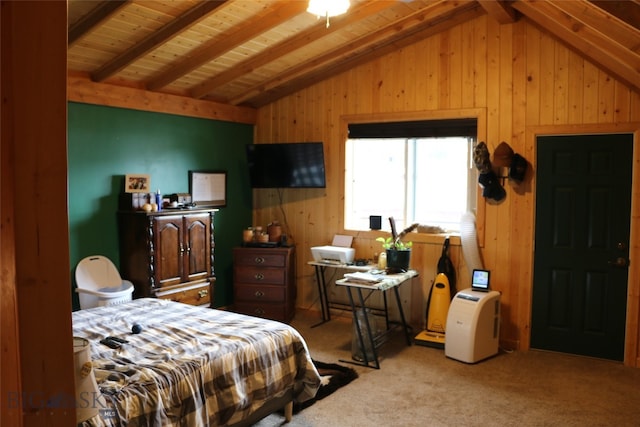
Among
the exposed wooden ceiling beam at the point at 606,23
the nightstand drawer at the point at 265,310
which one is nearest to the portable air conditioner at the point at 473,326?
the nightstand drawer at the point at 265,310

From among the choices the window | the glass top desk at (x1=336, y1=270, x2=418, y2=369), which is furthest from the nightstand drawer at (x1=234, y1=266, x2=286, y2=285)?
the glass top desk at (x1=336, y1=270, x2=418, y2=369)

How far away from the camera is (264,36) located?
4.60m

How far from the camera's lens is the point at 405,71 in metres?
5.32

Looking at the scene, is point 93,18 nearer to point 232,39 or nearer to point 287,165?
point 232,39

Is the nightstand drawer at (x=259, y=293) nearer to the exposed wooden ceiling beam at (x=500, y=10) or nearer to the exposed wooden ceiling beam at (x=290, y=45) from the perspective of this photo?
the exposed wooden ceiling beam at (x=290, y=45)

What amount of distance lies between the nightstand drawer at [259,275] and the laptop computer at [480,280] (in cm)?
194

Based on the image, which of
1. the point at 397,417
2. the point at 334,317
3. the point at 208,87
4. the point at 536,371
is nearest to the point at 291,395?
the point at 397,417

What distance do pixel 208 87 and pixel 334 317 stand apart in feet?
9.19

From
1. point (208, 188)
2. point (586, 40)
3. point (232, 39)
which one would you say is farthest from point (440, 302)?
point (232, 39)

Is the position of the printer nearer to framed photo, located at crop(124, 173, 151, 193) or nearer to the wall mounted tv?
the wall mounted tv

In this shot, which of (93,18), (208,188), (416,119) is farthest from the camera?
(208,188)

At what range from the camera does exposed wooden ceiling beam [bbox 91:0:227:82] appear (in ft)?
12.5

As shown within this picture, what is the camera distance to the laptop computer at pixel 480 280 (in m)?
4.69

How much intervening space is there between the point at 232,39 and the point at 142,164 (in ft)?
4.98
